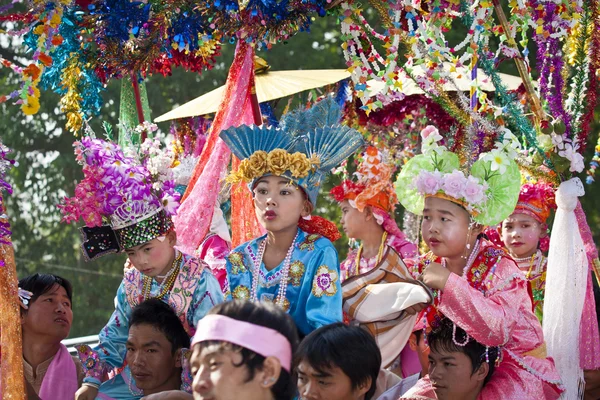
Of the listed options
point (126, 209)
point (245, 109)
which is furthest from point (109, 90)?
point (126, 209)

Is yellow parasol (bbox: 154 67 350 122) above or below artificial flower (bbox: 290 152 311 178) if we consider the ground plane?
above

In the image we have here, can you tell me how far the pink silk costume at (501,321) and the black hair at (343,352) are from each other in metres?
0.42

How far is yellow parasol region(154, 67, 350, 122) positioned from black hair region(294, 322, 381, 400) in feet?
11.2

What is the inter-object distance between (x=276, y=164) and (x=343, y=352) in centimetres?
106

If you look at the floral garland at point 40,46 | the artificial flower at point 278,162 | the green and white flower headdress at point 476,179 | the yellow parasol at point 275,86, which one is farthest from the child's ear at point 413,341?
the yellow parasol at point 275,86

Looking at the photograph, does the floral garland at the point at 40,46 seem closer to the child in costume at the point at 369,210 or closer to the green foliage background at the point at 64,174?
the child in costume at the point at 369,210

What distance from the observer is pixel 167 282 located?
4.39 meters

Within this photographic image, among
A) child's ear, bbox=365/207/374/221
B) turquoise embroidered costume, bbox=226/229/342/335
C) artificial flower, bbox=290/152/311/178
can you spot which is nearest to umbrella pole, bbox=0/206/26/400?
turquoise embroidered costume, bbox=226/229/342/335

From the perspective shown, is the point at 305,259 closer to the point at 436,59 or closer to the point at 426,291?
the point at 426,291

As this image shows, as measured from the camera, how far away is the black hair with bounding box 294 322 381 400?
3.55 m

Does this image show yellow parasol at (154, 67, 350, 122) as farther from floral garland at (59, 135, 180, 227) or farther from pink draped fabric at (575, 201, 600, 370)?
pink draped fabric at (575, 201, 600, 370)

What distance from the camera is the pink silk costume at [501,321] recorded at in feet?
12.8

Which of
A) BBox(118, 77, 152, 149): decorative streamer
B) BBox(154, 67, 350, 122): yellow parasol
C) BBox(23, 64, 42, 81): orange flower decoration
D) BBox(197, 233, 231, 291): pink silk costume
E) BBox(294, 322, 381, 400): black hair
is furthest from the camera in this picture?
BBox(154, 67, 350, 122): yellow parasol

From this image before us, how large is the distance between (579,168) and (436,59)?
0.88 m
